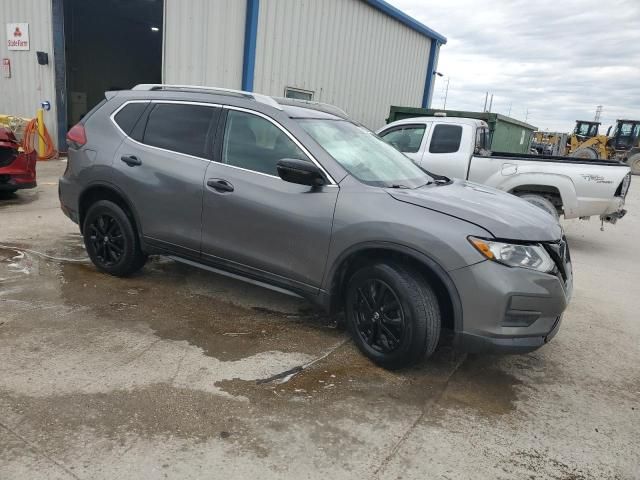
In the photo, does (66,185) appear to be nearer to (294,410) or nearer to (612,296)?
(294,410)

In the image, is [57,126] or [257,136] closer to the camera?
[257,136]

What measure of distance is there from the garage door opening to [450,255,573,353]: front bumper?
53.5 ft

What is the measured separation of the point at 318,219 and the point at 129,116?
223 cm

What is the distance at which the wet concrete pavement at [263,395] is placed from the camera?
97.1 inches

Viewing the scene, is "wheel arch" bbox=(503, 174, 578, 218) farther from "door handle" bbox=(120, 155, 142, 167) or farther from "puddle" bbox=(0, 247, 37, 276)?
"puddle" bbox=(0, 247, 37, 276)

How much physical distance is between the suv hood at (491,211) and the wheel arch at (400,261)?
13.2 inches

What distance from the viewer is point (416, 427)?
2816 millimetres

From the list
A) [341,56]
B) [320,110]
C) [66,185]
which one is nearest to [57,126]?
[341,56]

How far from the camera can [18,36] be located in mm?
11992

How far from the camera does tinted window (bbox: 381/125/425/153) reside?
321 inches

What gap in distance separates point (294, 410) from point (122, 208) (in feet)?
8.68

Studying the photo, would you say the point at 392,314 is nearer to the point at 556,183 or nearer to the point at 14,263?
the point at 14,263

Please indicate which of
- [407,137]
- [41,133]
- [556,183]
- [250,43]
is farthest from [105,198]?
[41,133]

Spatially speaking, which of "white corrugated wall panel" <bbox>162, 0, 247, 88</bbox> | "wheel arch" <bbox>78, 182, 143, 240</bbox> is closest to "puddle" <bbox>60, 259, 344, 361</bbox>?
"wheel arch" <bbox>78, 182, 143, 240</bbox>
